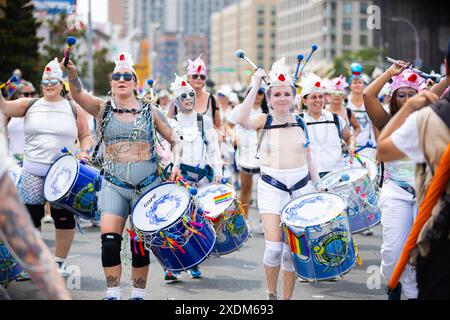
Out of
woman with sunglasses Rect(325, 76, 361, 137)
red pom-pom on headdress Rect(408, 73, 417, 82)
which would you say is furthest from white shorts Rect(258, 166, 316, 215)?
woman with sunglasses Rect(325, 76, 361, 137)

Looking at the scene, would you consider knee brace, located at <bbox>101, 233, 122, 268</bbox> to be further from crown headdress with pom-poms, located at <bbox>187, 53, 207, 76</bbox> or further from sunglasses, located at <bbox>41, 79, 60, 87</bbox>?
crown headdress with pom-poms, located at <bbox>187, 53, 207, 76</bbox>

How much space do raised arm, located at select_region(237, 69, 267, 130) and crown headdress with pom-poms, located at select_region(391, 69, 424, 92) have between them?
1016 millimetres

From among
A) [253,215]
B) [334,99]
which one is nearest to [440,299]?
[334,99]

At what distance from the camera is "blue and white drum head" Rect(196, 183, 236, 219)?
329 inches

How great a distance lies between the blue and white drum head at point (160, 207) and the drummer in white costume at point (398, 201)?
5.00 ft

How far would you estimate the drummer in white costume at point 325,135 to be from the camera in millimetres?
9812

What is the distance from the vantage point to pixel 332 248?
22.4 feet

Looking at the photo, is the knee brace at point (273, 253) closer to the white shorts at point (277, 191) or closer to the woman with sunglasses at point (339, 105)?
the white shorts at point (277, 191)

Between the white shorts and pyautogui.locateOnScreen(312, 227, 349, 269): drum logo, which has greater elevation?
the white shorts

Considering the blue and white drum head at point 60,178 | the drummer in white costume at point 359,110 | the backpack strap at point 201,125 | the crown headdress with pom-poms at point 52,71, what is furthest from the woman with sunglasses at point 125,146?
the drummer in white costume at point 359,110

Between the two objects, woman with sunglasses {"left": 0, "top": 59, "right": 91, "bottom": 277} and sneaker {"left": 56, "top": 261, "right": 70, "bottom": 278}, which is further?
sneaker {"left": 56, "top": 261, "right": 70, "bottom": 278}

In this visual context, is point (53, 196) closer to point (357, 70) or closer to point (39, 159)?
point (39, 159)

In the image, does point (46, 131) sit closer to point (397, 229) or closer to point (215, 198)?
point (215, 198)
